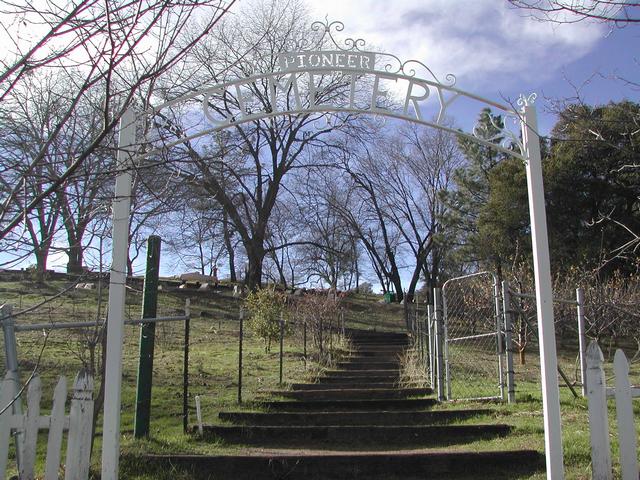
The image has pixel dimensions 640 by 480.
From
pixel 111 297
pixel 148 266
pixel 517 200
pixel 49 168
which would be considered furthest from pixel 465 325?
pixel 49 168

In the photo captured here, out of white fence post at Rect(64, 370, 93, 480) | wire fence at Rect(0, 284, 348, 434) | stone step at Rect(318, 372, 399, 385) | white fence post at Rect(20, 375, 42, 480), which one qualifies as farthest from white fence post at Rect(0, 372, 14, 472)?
stone step at Rect(318, 372, 399, 385)

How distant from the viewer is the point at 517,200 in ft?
83.4

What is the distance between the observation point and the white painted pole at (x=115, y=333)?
4484 millimetres

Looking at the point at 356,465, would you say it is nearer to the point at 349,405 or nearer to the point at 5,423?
the point at 5,423

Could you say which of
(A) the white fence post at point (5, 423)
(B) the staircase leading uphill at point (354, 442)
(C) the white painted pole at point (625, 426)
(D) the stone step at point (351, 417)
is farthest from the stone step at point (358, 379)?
(A) the white fence post at point (5, 423)

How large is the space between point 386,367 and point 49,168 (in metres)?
11.5

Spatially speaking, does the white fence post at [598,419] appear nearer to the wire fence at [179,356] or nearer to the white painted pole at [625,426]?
the white painted pole at [625,426]

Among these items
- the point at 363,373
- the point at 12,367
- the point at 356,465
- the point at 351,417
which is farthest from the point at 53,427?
the point at 363,373

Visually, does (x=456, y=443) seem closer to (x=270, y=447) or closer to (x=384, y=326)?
(x=270, y=447)

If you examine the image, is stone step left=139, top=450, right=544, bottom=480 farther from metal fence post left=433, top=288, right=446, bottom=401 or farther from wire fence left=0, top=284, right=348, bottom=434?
metal fence post left=433, top=288, right=446, bottom=401

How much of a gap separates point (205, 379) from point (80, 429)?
714cm

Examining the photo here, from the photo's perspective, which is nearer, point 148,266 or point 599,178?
point 148,266

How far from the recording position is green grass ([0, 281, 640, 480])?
5617 mm

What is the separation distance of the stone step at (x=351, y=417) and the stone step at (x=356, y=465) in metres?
2.02
